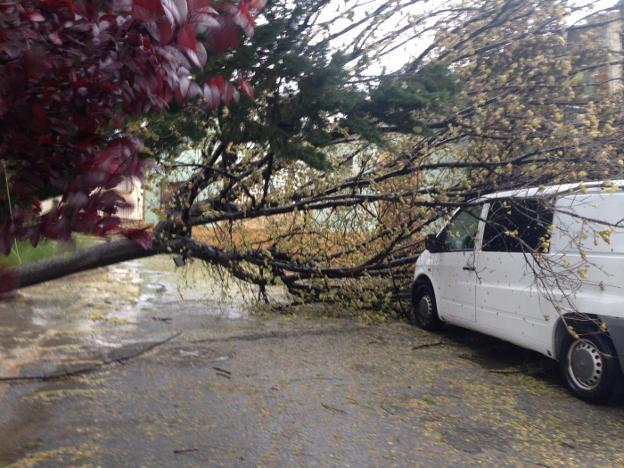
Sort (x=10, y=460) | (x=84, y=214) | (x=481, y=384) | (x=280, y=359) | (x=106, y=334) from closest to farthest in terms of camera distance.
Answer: (x=84, y=214)
(x=10, y=460)
(x=481, y=384)
(x=280, y=359)
(x=106, y=334)

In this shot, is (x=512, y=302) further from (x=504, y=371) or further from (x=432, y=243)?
(x=432, y=243)

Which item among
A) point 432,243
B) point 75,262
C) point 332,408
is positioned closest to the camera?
point 75,262

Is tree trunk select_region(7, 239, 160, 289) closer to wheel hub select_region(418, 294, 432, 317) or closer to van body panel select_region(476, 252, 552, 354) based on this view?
van body panel select_region(476, 252, 552, 354)

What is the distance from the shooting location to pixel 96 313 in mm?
8891

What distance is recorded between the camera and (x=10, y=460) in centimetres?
395

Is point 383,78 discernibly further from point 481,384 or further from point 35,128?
point 35,128

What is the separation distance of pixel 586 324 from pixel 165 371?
4031mm

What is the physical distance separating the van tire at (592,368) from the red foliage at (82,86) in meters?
4.44

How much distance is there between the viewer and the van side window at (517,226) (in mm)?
5793

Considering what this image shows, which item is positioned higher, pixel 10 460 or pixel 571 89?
pixel 571 89

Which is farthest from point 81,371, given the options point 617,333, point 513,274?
point 617,333

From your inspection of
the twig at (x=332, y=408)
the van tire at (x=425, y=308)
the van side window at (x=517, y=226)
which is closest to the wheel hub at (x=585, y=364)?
the van side window at (x=517, y=226)

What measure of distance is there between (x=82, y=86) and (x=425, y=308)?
270 inches

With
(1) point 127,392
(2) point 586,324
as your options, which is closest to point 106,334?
(1) point 127,392
